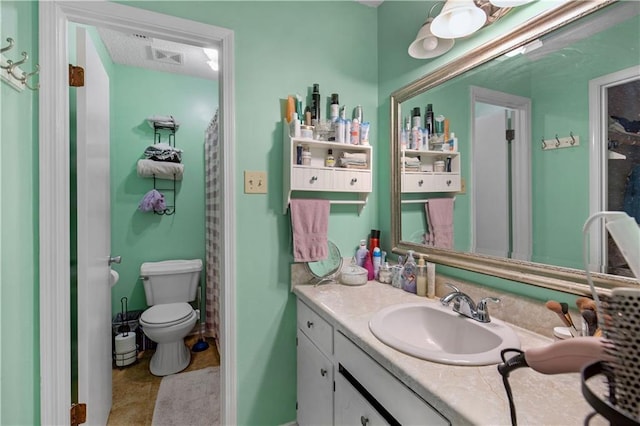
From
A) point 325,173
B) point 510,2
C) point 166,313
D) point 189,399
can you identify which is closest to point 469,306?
point 325,173

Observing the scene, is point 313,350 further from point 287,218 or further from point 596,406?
point 596,406

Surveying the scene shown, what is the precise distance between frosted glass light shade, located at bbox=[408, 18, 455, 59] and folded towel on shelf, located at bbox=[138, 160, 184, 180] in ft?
7.01

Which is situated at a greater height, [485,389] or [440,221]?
[440,221]

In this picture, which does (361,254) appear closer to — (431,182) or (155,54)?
(431,182)

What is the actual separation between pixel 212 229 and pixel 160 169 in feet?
2.39

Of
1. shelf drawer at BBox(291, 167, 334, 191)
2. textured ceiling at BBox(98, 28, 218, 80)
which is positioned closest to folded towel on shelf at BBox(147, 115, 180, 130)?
textured ceiling at BBox(98, 28, 218, 80)

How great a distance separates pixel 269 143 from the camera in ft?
5.04

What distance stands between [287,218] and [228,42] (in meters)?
0.92

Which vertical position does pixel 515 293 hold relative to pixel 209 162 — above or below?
below

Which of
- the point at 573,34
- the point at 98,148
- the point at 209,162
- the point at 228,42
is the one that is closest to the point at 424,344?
the point at 573,34

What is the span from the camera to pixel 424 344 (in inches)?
43.8

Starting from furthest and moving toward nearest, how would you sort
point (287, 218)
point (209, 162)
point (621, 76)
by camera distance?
point (209, 162) → point (287, 218) → point (621, 76)

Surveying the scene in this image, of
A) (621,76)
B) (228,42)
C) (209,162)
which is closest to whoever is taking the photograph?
(621,76)

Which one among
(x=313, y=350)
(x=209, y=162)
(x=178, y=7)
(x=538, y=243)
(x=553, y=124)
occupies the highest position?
(x=178, y=7)
